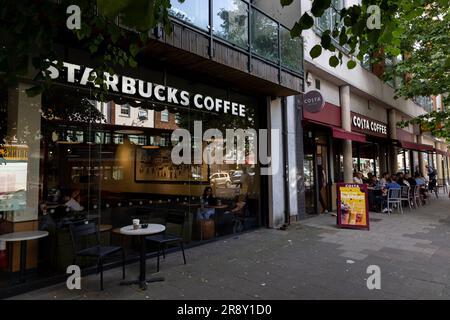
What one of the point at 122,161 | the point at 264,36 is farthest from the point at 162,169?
the point at 264,36

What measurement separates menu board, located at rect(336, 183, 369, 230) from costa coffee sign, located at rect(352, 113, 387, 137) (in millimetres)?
5797

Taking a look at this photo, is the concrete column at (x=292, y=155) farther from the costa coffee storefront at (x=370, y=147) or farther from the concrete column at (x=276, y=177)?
the costa coffee storefront at (x=370, y=147)

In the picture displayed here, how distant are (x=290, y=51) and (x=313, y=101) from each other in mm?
1916

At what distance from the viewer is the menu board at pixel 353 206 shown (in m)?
8.66

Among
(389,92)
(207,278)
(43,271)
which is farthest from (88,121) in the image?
(389,92)

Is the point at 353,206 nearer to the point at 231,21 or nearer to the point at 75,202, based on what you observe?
the point at 231,21

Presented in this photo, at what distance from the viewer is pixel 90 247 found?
212 inches

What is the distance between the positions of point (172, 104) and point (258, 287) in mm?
4329

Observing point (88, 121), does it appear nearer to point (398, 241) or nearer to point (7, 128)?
point (7, 128)

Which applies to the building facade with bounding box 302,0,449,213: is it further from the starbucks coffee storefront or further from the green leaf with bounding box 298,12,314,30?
the green leaf with bounding box 298,12,314,30

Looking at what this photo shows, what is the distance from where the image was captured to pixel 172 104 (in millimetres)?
7137

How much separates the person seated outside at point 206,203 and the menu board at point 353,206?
145 inches

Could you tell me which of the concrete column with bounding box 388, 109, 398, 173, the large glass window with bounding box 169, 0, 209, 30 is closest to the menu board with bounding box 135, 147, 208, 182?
the large glass window with bounding box 169, 0, 209, 30

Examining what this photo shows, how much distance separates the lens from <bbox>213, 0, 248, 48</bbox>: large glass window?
22.5 ft
